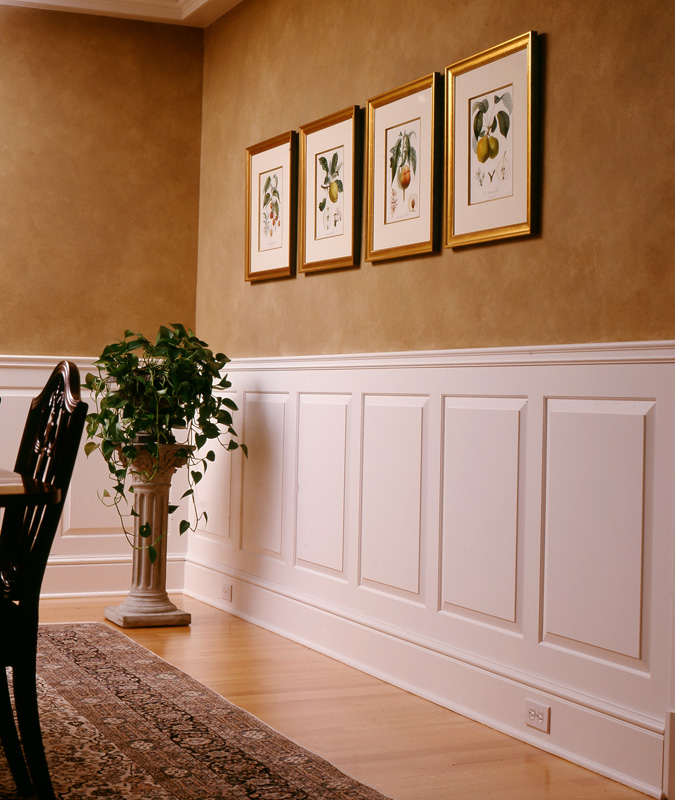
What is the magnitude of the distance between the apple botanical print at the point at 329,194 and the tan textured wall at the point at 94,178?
4.43 ft

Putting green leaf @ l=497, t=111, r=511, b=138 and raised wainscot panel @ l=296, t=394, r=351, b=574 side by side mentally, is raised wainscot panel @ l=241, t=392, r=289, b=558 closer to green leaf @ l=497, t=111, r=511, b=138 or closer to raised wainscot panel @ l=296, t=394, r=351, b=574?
raised wainscot panel @ l=296, t=394, r=351, b=574

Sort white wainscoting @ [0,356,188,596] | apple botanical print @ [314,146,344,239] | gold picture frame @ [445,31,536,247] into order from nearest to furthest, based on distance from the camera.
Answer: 1. gold picture frame @ [445,31,536,247]
2. apple botanical print @ [314,146,344,239]
3. white wainscoting @ [0,356,188,596]

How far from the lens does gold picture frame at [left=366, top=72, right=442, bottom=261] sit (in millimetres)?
3602

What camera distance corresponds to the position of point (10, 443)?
5086 millimetres

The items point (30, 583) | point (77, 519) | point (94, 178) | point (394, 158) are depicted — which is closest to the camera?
point (30, 583)

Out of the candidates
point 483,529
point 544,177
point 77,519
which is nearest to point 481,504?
point 483,529

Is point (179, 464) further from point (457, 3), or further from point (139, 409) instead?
point (457, 3)

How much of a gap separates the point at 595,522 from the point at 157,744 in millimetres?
1349

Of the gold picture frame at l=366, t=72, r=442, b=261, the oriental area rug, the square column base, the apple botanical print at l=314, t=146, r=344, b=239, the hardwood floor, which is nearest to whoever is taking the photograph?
the oriental area rug

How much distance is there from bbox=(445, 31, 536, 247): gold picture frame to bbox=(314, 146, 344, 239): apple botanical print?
75 centimetres

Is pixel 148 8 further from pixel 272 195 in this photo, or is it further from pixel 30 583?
pixel 30 583

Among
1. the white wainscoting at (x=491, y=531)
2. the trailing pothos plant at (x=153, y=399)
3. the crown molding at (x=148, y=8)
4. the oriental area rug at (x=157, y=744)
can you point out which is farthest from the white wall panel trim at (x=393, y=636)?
the crown molding at (x=148, y=8)

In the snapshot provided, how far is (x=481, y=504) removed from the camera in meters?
3.30

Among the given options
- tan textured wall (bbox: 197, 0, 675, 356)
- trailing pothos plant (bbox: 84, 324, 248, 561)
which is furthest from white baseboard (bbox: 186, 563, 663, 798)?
tan textured wall (bbox: 197, 0, 675, 356)
